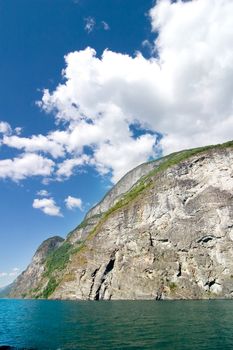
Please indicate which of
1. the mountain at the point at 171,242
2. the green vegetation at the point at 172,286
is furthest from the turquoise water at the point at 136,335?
the mountain at the point at 171,242

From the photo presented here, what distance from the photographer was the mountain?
114625mm

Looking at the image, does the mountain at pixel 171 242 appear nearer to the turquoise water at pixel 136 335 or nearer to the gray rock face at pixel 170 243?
the gray rock face at pixel 170 243

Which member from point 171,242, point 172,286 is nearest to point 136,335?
point 172,286

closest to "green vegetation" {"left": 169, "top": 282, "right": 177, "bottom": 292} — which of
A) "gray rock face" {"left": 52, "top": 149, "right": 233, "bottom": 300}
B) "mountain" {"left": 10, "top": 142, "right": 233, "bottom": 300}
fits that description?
"mountain" {"left": 10, "top": 142, "right": 233, "bottom": 300}

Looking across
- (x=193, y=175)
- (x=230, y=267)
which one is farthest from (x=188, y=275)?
(x=193, y=175)

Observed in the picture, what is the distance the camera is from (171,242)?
123m

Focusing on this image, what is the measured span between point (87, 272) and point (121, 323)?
89.0 m

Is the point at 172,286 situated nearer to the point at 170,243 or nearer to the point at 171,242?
the point at 170,243

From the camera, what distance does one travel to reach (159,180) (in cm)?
14062

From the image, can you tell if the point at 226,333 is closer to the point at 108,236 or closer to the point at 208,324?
the point at 208,324

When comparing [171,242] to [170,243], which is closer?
[171,242]

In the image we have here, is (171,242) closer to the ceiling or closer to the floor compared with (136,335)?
closer to the ceiling

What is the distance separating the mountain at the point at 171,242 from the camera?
376ft

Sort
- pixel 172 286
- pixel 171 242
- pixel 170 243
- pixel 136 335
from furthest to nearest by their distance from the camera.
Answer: pixel 170 243 → pixel 171 242 → pixel 172 286 → pixel 136 335
